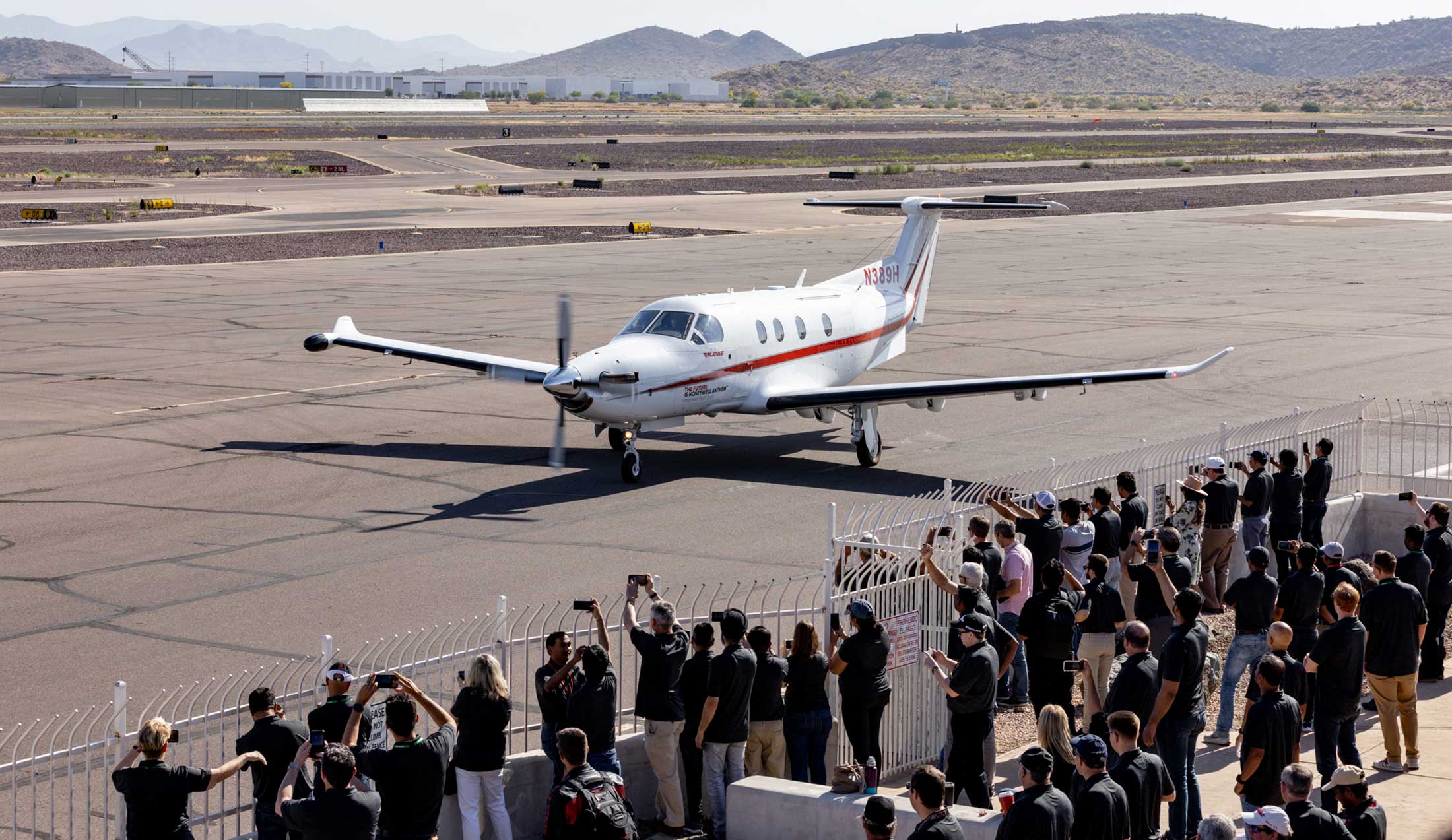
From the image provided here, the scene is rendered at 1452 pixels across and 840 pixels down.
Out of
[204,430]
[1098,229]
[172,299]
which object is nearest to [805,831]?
[204,430]

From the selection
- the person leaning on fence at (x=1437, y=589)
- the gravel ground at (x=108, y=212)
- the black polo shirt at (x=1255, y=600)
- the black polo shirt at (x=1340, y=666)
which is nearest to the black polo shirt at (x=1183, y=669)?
the black polo shirt at (x=1340, y=666)

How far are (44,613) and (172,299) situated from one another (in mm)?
30650

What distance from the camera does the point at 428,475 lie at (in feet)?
78.1

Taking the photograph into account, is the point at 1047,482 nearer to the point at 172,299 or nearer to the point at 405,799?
the point at 405,799

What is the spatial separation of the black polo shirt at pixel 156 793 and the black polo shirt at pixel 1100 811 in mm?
5223

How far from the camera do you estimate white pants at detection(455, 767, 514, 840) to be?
10.4 meters

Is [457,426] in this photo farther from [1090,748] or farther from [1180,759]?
[1090,748]

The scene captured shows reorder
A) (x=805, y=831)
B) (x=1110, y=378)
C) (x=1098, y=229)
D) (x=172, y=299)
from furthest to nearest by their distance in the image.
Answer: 1. (x=1098, y=229)
2. (x=172, y=299)
3. (x=1110, y=378)
4. (x=805, y=831)

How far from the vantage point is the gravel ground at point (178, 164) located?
311 ft

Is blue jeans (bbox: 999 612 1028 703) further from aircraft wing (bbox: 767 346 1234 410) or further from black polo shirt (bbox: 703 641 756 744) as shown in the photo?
aircraft wing (bbox: 767 346 1234 410)

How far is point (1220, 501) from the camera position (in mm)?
17547

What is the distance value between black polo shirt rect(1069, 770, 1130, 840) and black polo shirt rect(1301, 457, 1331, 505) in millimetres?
10453

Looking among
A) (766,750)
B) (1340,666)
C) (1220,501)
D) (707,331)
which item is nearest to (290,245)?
(707,331)

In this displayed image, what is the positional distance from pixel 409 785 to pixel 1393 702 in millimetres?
8412
